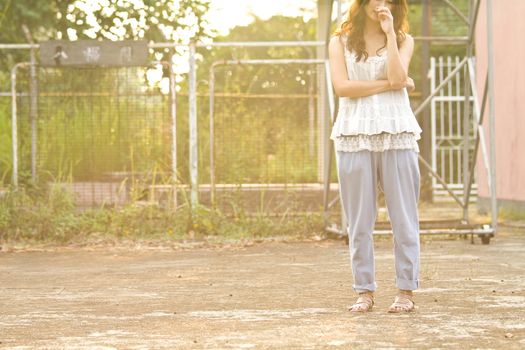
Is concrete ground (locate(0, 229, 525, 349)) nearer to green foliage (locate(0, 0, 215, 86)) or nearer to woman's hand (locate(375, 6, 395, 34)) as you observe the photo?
woman's hand (locate(375, 6, 395, 34))

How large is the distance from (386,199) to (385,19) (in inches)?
33.9

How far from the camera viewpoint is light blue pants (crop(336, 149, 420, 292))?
5457 millimetres

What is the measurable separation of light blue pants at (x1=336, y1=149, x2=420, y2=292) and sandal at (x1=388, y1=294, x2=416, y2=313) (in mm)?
54

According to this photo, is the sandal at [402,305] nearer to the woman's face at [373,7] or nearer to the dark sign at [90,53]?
the woman's face at [373,7]

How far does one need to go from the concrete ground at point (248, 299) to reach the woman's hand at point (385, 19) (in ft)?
4.46

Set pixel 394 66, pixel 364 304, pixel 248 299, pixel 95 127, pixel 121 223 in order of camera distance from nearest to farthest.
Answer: pixel 394 66 < pixel 364 304 < pixel 248 299 < pixel 121 223 < pixel 95 127

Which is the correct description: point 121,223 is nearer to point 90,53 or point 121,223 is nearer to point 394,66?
point 90,53

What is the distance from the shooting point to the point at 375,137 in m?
5.46

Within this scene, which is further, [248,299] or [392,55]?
[248,299]

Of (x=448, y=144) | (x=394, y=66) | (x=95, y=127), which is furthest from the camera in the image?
(x=448, y=144)

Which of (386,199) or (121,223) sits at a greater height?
(386,199)

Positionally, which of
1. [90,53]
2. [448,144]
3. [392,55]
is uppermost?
[90,53]

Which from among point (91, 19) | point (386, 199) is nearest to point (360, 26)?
point (386, 199)

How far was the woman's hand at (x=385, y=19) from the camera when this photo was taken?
5.42 m
